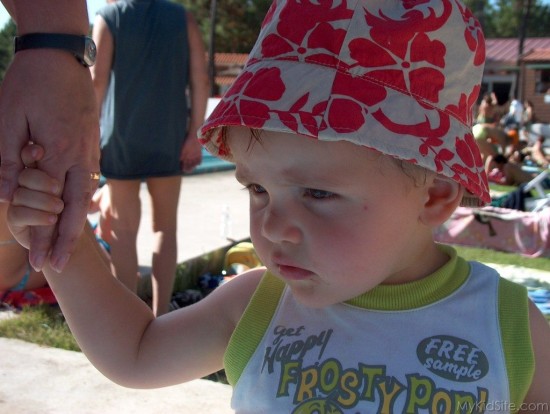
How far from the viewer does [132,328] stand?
146cm

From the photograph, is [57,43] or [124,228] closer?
[57,43]

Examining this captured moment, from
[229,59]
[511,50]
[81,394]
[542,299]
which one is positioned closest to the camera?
[81,394]

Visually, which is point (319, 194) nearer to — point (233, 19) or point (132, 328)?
point (132, 328)

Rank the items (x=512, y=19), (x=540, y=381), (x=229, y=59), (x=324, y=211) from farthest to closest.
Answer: (x=512, y=19) < (x=229, y=59) < (x=540, y=381) < (x=324, y=211)


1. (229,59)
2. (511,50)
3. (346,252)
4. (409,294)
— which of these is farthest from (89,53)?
(511,50)

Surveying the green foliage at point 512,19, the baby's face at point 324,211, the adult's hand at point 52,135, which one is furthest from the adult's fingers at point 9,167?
the green foliage at point 512,19

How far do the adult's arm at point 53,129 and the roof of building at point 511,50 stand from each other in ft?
141

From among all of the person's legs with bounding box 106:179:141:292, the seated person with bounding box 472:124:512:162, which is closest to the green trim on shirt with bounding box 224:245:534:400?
the person's legs with bounding box 106:179:141:292

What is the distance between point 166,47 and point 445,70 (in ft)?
7.81

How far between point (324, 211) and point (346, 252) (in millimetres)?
88

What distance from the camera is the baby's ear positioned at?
55.2 inches

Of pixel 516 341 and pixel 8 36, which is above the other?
pixel 8 36

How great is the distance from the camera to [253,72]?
1.35 m

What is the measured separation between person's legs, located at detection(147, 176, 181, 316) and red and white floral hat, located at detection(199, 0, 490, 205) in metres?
2.23
